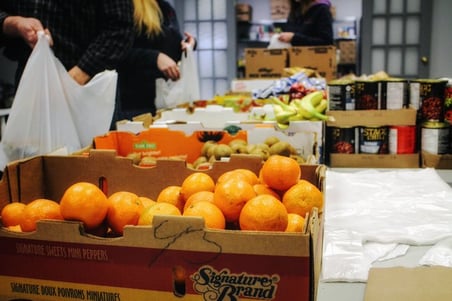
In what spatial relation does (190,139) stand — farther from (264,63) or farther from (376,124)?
(264,63)

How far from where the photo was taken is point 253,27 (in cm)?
761

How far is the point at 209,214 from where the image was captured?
2.70 feet

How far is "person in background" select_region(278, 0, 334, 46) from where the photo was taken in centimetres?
361

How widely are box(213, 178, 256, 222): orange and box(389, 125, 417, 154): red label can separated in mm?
1134

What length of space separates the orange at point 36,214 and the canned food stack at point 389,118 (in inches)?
48.9

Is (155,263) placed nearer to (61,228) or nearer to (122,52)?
(61,228)

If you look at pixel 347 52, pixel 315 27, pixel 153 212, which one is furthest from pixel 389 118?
pixel 347 52

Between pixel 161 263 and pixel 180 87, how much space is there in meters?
2.18

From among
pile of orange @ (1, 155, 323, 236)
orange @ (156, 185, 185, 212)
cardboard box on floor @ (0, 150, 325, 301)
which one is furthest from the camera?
orange @ (156, 185, 185, 212)

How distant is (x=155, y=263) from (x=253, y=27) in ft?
23.6

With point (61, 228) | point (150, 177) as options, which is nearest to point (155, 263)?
point (61, 228)

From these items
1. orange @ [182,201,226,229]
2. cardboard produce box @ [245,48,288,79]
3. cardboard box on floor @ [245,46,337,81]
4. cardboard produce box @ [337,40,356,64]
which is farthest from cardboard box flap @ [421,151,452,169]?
cardboard produce box @ [337,40,356,64]

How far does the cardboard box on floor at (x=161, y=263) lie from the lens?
70 cm

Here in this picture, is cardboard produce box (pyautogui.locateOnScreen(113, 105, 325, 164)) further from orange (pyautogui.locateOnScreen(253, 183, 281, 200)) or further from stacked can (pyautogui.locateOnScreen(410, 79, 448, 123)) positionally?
orange (pyautogui.locateOnScreen(253, 183, 281, 200))
